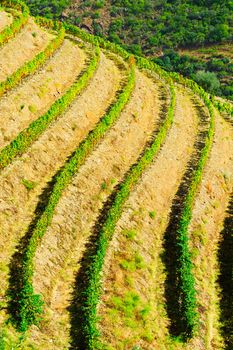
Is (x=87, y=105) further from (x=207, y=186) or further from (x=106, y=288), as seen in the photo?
(x=106, y=288)

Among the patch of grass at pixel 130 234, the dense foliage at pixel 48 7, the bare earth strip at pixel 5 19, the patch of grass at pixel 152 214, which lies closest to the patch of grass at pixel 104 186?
the patch of grass at pixel 152 214

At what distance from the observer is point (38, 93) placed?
161 feet

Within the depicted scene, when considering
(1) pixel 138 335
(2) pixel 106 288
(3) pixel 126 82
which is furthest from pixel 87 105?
(1) pixel 138 335

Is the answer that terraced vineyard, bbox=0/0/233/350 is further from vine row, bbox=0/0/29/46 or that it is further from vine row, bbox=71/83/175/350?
vine row, bbox=0/0/29/46

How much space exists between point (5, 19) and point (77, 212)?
3225 cm

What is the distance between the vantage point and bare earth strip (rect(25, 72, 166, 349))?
102 ft

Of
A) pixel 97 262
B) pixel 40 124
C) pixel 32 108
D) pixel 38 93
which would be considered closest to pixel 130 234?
pixel 97 262

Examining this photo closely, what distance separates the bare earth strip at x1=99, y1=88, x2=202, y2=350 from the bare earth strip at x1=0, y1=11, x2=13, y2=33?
24.3m

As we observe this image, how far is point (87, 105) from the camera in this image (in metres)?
50.7

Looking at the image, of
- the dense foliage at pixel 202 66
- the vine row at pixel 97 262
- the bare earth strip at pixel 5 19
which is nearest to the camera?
the vine row at pixel 97 262

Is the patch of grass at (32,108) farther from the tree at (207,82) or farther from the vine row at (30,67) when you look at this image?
the tree at (207,82)

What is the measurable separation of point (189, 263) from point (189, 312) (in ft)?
16.1

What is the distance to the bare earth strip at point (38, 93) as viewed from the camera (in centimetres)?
4413

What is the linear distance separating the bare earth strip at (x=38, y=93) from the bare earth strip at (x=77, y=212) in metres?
6.95
